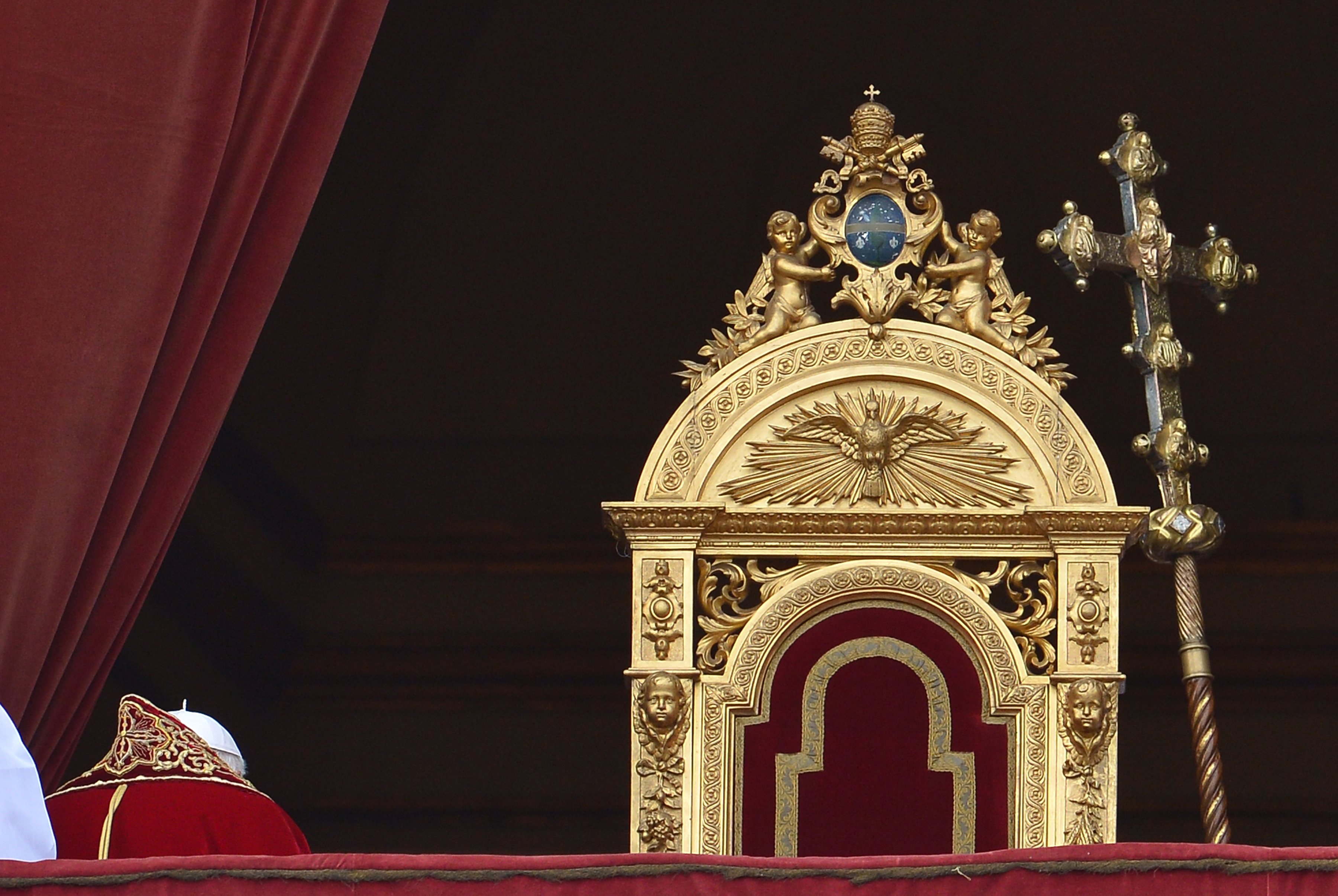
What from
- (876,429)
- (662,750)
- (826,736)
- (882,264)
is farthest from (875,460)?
(662,750)

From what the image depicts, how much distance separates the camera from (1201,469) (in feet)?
17.5

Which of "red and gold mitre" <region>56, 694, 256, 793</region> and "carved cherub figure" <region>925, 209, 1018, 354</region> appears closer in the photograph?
"red and gold mitre" <region>56, 694, 256, 793</region>

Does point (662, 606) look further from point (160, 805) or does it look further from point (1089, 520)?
point (160, 805)

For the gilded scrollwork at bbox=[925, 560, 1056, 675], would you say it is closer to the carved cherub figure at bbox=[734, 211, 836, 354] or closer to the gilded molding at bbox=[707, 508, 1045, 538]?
the gilded molding at bbox=[707, 508, 1045, 538]

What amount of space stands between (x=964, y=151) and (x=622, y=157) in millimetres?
849

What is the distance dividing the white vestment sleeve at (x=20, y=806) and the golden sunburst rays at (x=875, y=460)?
105 centimetres

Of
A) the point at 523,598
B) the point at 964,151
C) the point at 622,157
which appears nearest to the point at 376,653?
the point at 523,598

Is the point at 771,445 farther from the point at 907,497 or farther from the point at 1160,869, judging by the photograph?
the point at 1160,869

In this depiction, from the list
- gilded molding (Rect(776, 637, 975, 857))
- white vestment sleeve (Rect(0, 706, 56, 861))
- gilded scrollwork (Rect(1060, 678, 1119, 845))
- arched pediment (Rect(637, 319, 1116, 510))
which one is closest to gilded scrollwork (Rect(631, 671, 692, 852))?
gilded molding (Rect(776, 637, 975, 857))

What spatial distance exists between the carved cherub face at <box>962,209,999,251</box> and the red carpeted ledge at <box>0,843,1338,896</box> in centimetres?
116

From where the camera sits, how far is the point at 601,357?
18.0 ft

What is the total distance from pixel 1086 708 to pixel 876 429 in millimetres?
455

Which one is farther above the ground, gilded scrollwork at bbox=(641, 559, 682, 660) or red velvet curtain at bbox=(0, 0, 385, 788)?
red velvet curtain at bbox=(0, 0, 385, 788)

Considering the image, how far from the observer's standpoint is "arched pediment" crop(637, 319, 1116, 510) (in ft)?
9.53
